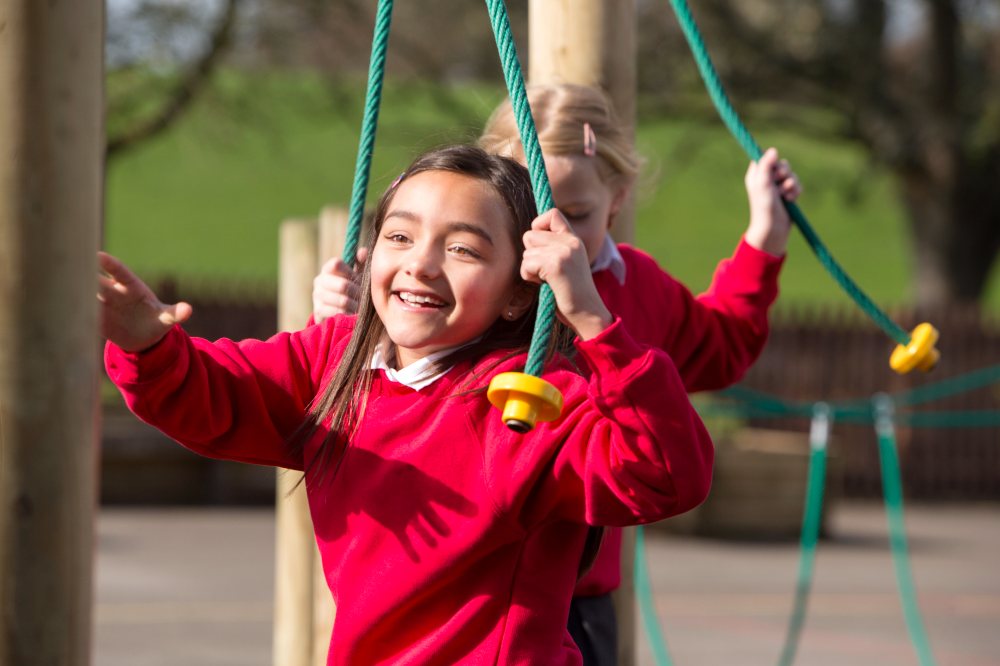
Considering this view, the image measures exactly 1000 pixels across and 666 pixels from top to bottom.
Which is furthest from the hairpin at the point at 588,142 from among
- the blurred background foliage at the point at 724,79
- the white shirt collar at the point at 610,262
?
the blurred background foliage at the point at 724,79

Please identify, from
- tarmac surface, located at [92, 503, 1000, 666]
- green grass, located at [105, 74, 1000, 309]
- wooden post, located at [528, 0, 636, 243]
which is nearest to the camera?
wooden post, located at [528, 0, 636, 243]

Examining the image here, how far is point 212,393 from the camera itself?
213 cm

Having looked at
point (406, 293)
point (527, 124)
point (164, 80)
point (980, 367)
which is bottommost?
point (406, 293)

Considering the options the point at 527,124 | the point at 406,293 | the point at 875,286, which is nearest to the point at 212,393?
the point at 406,293

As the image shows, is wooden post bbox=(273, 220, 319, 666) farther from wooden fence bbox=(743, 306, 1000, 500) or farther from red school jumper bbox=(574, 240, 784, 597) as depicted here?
wooden fence bbox=(743, 306, 1000, 500)

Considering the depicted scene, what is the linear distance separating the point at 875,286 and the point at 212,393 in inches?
1180

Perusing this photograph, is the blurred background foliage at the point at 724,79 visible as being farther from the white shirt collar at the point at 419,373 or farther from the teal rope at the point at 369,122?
the white shirt collar at the point at 419,373

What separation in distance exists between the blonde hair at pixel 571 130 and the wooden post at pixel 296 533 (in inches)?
36.7

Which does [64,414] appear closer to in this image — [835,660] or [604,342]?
[604,342]

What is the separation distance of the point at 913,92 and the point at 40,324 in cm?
1664

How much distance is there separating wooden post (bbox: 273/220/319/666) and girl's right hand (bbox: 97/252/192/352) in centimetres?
150

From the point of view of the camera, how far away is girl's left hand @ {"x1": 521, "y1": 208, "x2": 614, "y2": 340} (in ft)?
6.15

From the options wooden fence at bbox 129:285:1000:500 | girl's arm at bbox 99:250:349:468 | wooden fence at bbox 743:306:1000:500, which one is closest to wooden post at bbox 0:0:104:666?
girl's arm at bbox 99:250:349:468

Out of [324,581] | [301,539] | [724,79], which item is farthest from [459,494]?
[724,79]
